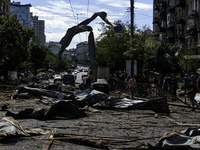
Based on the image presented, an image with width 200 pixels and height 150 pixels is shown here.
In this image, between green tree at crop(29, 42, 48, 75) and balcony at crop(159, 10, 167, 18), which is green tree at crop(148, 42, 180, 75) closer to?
balcony at crop(159, 10, 167, 18)

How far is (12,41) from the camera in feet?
148

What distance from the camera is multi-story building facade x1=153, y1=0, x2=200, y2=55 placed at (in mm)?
44713

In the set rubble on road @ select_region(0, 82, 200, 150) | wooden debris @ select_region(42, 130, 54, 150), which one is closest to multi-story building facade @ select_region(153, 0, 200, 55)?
rubble on road @ select_region(0, 82, 200, 150)

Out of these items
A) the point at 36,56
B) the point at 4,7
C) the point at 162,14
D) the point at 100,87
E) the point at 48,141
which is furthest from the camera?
the point at 36,56

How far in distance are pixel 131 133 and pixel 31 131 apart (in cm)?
267

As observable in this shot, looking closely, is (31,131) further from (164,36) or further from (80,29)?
(164,36)

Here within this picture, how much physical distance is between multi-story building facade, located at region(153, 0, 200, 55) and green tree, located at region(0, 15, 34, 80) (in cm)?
2036

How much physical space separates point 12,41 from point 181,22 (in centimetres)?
2678

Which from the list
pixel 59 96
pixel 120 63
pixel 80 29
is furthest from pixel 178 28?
pixel 59 96

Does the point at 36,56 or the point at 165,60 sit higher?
the point at 36,56

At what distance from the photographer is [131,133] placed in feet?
28.3

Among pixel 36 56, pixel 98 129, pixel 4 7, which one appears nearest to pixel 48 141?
pixel 98 129

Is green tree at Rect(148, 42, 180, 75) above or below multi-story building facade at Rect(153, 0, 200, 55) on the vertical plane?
below

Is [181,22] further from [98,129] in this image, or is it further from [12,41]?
[98,129]
